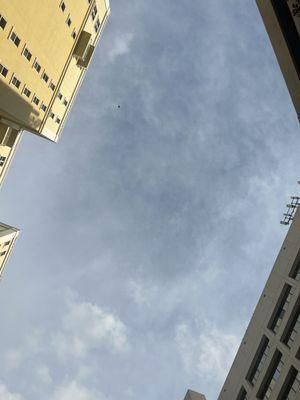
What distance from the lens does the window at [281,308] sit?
31734 mm

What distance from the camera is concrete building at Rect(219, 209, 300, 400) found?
28.1 metres

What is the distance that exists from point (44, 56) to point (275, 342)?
36.7 metres

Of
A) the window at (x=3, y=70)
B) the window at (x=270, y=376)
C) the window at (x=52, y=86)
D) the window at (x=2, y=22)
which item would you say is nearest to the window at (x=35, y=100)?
the window at (x=52, y=86)

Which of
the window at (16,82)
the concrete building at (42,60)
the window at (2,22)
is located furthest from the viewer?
the window at (16,82)

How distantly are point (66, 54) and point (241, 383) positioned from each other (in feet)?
134

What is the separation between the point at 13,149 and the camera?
4569cm

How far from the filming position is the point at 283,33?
2645 centimetres

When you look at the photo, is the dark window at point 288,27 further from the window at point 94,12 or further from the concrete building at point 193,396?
the concrete building at point 193,396

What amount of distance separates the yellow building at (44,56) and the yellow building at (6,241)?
20066 millimetres

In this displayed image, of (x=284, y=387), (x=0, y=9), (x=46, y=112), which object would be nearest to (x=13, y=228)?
(x=46, y=112)

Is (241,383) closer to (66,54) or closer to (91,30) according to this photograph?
(66,54)

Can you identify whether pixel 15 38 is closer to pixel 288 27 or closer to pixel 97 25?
pixel 97 25

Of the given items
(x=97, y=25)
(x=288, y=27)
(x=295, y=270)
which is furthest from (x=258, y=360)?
(x=97, y=25)

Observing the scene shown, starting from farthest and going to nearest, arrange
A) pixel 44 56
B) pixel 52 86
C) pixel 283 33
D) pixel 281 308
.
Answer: pixel 52 86
pixel 44 56
pixel 281 308
pixel 283 33
